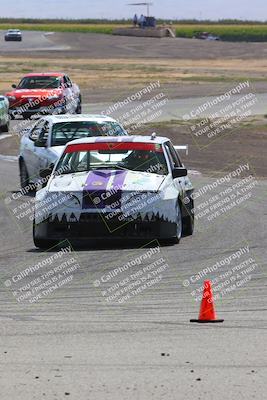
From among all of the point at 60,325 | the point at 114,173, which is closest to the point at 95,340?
the point at 60,325

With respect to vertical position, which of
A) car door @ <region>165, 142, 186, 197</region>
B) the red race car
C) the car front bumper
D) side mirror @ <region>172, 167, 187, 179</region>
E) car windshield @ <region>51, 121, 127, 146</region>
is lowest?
the red race car

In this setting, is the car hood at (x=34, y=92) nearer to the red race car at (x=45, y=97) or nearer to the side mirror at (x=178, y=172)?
the red race car at (x=45, y=97)

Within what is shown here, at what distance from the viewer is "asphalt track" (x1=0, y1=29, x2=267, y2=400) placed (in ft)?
21.4

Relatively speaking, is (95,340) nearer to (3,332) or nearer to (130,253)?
(3,332)

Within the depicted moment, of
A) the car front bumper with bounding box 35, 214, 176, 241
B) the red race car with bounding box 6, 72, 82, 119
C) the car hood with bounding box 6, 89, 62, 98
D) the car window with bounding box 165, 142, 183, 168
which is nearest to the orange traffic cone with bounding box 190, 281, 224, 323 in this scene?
the car front bumper with bounding box 35, 214, 176, 241

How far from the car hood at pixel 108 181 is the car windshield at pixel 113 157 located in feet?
0.67

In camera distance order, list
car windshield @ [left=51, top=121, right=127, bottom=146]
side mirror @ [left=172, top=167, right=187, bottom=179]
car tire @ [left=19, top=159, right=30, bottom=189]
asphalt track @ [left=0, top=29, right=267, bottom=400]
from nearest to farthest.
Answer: asphalt track @ [left=0, top=29, right=267, bottom=400] → side mirror @ [left=172, top=167, right=187, bottom=179] → car windshield @ [left=51, top=121, right=127, bottom=146] → car tire @ [left=19, top=159, right=30, bottom=189]

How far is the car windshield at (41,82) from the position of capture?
3769 centimetres

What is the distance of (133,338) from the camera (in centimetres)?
802

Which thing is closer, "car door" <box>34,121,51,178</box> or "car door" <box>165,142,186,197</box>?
"car door" <box>165,142,186,197</box>

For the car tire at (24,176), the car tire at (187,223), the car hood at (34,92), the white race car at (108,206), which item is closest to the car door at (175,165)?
the white race car at (108,206)

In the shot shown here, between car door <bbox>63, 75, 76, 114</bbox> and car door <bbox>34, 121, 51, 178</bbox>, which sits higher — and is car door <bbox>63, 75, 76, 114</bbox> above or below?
below

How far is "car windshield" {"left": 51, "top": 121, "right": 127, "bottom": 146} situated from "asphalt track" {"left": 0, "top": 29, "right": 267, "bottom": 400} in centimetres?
653

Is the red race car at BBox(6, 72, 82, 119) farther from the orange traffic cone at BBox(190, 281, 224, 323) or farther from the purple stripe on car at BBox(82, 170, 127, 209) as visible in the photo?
the orange traffic cone at BBox(190, 281, 224, 323)
